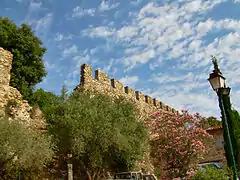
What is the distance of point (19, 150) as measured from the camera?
10.0 m

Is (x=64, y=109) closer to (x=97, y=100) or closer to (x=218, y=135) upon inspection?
(x=97, y=100)

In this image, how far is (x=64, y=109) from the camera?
12617 mm

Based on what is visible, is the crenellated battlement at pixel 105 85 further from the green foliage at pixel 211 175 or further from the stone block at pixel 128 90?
the green foliage at pixel 211 175

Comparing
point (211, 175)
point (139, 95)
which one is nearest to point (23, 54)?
point (139, 95)

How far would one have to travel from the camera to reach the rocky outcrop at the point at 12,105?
1343 centimetres

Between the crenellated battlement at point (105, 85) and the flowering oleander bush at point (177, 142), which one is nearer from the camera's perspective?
the flowering oleander bush at point (177, 142)

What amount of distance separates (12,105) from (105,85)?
6.12 meters

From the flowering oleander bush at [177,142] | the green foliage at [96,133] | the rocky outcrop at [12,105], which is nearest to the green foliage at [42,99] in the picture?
the rocky outcrop at [12,105]

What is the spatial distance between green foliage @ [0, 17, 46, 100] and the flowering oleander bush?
27.8 ft

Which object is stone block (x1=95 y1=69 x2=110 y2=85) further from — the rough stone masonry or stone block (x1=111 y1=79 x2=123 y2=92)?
stone block (x1=111 y1=79 x2=123 y2=92)

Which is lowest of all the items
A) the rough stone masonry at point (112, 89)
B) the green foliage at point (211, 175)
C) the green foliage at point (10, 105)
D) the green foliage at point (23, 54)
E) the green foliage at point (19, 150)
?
the green foliage at point (211, 175)

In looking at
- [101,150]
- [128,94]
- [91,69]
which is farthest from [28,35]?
[101,150]

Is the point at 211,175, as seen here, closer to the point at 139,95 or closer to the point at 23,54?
the point at 139,95

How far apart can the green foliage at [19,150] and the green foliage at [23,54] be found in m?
8.74
